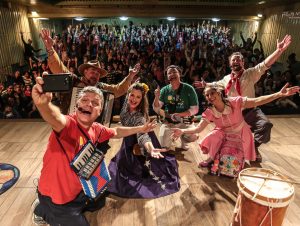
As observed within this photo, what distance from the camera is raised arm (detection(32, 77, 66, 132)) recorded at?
1.32 metres

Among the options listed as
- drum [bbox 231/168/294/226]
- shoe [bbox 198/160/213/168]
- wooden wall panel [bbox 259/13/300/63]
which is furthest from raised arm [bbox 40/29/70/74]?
wooden wall panel [bbox 259/13/300/63]

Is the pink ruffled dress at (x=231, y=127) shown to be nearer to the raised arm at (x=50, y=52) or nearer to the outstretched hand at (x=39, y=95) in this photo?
the raised arm at (x=50, y=52)

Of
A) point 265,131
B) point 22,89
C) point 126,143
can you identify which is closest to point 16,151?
point 126,143

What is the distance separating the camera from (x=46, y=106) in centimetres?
136

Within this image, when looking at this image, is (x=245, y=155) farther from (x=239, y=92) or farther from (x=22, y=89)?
(x=22, y=89)

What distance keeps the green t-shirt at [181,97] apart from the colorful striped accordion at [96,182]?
6.19 feet

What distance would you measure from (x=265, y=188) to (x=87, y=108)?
137 centimetres

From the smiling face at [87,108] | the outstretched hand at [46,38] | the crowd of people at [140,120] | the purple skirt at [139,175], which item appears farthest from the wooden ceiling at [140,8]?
the smiling face at [87,108]

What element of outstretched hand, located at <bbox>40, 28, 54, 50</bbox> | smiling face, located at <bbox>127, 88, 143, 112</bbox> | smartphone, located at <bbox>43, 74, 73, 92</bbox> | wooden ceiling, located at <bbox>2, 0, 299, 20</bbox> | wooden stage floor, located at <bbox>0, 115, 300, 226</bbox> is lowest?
wooden stage floor, located at <bbox>0, 115, 300, 226</bbox>

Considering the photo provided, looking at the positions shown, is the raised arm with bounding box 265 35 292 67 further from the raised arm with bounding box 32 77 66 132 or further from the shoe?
the raised arm with bounding box 32 77 66 132

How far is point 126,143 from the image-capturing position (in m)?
2.84

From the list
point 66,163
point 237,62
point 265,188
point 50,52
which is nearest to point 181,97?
point 237,62

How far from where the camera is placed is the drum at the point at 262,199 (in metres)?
1.73

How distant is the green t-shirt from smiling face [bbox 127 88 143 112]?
934 mm
